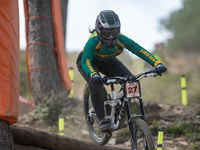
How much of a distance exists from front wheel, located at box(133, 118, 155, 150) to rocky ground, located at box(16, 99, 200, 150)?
2253mm

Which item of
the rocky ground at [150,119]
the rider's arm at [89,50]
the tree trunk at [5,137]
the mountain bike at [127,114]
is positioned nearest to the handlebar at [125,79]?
the mountain bike at [127,114]

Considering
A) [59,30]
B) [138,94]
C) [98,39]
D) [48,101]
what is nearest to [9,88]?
[98,39]

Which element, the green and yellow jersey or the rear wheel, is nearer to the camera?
the green and yellow jersey

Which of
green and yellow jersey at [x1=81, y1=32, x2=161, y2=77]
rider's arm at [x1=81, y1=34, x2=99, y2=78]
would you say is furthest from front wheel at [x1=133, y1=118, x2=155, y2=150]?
rider's arm at [x1=81, y1=34, x2=99, y2=78]

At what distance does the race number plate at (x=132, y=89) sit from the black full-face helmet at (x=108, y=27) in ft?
2.07

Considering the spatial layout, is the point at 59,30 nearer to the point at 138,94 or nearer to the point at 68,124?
the point at 68,124

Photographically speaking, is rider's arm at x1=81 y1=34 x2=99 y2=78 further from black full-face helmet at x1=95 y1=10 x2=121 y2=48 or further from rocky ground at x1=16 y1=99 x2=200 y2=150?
rocky ground at x1=16 y1=99 x2=200 y2=150

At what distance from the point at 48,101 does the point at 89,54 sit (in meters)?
4.08

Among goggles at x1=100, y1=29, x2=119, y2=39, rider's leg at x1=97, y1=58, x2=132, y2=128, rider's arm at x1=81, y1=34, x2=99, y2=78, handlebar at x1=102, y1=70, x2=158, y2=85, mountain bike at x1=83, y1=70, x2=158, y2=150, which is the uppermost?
goggles at x1=100, y1=29, x2=119, y2=39

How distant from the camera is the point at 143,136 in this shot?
3742 mm

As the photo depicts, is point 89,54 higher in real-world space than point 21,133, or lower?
higher

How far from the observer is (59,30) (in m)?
8.33

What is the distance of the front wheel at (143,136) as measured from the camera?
11.5 feet

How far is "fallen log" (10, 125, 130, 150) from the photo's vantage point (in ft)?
13.5
